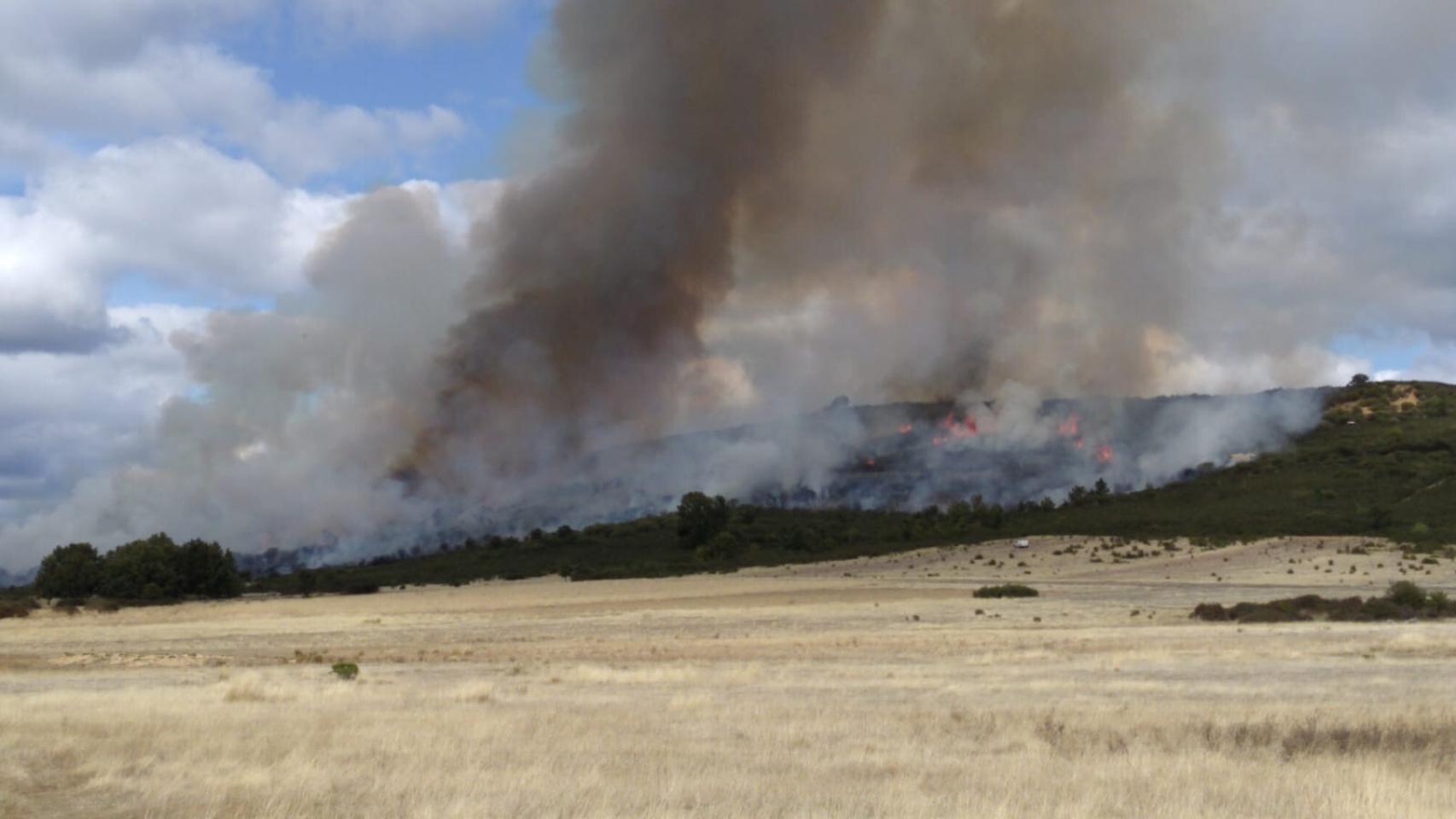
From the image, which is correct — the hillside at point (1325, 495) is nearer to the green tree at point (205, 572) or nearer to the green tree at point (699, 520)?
the green tree at point (699, 520)

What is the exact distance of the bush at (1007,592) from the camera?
240 feet

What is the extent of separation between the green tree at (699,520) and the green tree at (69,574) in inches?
2072

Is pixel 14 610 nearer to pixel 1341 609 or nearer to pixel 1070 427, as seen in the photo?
pixel 1341 609

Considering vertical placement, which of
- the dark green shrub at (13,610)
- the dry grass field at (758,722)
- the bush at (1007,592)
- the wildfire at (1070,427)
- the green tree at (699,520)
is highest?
the wildfire at (1070,427)

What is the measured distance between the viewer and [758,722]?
72.2 feet

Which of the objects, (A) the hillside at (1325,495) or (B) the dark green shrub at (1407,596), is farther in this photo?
(A) the hillside at (1325,495)

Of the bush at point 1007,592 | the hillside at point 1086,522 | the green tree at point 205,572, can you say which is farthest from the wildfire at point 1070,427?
the green tree at point 205,572

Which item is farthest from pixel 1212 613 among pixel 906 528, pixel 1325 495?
pixel 1325 495

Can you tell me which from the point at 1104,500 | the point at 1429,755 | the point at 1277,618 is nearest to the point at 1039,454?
the point at 1104,500

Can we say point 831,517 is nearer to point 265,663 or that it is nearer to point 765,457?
point 765,457

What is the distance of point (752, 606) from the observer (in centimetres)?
7288

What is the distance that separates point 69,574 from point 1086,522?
9023 cm

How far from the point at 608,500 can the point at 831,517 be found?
114ft

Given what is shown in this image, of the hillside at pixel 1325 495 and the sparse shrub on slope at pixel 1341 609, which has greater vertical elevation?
the hillside at pixel 1325 495
